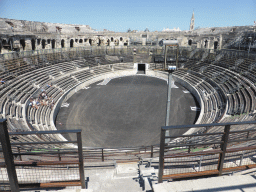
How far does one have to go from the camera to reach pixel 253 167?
441 centimetres

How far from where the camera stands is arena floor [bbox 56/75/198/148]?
1627 centimetres

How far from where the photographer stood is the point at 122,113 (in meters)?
21.0

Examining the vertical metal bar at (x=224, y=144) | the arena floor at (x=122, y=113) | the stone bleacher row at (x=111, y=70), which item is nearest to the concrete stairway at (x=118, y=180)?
the vertical metal bar at (x=224, y=144)

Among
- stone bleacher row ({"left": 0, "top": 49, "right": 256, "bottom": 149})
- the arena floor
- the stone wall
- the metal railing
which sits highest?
the stone wall

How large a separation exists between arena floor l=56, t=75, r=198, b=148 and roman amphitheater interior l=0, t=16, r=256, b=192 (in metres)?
0.17

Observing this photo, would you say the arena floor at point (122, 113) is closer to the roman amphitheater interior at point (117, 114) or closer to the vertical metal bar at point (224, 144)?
the roman amphitheater interior at point (117, 114)

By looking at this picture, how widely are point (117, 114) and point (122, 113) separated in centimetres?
62

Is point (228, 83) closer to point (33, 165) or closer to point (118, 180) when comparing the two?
point (118, 180)

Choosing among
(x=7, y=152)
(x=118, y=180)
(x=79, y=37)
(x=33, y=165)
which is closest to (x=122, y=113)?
(x=118, y=180)

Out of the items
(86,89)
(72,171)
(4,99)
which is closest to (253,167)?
(72,171)

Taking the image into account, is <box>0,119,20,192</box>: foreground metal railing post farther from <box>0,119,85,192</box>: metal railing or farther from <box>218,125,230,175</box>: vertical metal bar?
<box>218,125,230,175</box>: vertical metal bar

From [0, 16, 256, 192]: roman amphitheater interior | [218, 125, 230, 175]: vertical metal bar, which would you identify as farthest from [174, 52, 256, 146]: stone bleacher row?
[218, 125, 230, 175]: vertical metal bar

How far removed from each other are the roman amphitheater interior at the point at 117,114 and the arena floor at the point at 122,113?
17 cm

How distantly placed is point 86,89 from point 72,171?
24.4m
